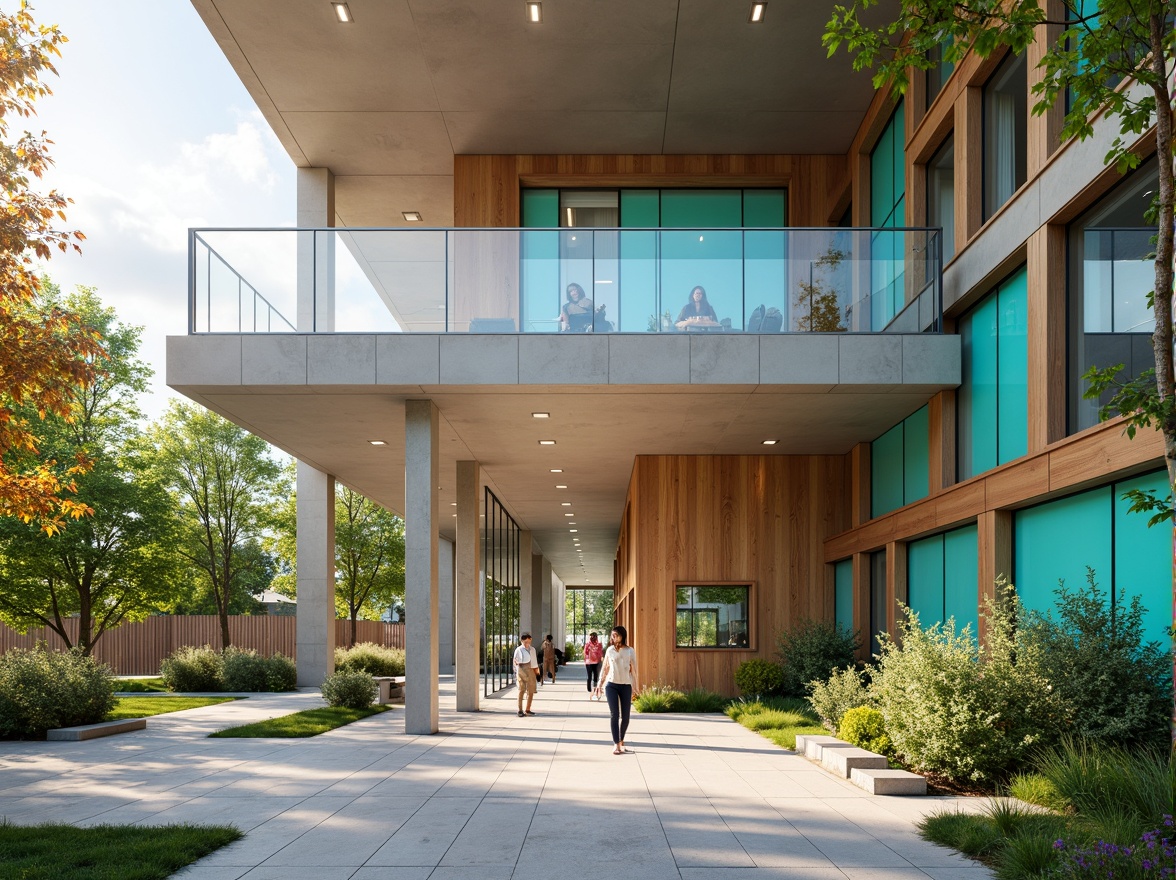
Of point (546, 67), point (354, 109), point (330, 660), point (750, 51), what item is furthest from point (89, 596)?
point (750, 51)

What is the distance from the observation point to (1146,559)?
10.3 m

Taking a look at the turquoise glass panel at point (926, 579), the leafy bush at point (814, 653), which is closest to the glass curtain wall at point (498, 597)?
the leafy bush at point (814, 653)

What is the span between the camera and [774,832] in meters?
8.88

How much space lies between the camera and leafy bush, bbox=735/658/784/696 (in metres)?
21.4

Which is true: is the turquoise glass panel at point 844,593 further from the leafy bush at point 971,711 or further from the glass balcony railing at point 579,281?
the leafy bush at point 971,711

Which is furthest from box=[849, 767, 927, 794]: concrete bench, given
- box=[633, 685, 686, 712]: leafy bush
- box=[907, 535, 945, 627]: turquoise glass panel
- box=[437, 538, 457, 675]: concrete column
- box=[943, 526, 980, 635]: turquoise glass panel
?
box=[437, 538, 457, 675]: concrete column

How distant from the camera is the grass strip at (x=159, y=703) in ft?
69.9

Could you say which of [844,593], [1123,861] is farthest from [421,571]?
[1123,861]

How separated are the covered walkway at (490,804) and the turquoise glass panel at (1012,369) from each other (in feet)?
16.6

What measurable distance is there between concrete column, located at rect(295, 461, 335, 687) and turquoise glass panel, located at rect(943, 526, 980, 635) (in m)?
15.6

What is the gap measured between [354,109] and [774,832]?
16.3 m

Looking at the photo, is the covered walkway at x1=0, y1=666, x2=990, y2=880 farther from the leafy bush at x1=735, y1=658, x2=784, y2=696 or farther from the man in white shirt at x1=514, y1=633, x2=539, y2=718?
the leafy bush at x1=735, y1=658, x2=784, y2=696

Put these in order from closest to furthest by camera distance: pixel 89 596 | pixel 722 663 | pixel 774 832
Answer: pixel 774 832, pixel 722 663, pixel 89 596

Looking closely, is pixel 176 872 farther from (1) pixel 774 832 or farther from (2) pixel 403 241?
(2) pixel 403 241
